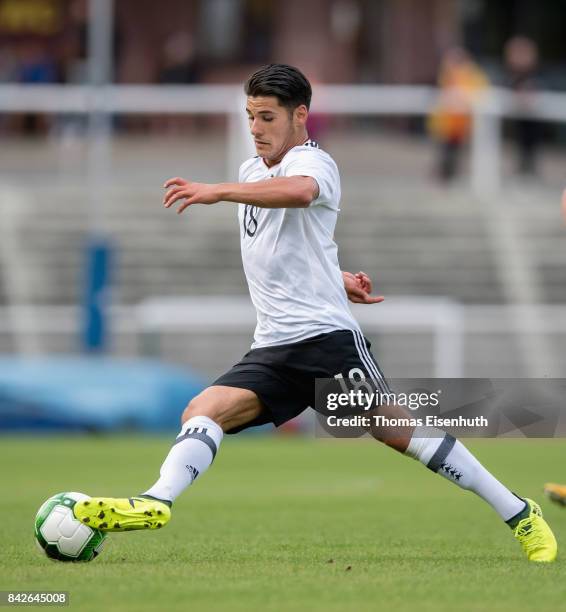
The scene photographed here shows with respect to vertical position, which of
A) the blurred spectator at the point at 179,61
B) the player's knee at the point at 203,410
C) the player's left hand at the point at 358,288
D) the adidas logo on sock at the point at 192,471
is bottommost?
the blurred spectator at the point at 179,61

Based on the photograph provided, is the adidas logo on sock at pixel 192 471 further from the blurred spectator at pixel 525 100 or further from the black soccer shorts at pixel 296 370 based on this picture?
the blurred spectator at pixel 525 100

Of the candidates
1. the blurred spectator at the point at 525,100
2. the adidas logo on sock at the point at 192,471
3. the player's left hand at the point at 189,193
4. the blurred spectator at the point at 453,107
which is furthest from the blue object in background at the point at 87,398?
the player's left hand at the point at 189,193

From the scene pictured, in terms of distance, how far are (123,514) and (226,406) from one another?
77cm

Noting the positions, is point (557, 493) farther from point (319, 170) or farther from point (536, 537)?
point (319, 170)

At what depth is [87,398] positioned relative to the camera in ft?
57.5

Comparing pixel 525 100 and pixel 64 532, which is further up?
pixel 64 532

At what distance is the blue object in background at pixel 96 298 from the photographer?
19719mm

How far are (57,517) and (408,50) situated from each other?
28.1 metres

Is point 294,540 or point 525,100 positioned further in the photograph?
point 525,100

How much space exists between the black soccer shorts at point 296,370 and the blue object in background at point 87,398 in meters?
9.93

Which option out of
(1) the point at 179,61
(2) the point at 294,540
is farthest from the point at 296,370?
(1) the point at 179,61

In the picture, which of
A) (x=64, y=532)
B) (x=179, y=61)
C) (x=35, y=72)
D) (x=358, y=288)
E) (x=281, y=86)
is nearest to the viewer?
(x=64, y=532)

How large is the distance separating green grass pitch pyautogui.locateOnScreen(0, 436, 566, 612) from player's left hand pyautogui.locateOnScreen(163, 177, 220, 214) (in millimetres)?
1610

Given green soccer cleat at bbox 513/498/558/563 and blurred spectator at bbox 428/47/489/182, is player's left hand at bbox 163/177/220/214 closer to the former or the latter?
green soccer cleat at bbox 513/498/558/563
